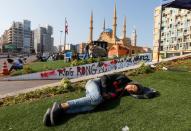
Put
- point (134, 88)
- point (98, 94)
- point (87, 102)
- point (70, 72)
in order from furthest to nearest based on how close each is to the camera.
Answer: point (70, 72) < point (134, 88) < point (98, 94) < point (87, 102)

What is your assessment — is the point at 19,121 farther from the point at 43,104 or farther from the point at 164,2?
the point at 164,2

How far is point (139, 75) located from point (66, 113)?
184 inches

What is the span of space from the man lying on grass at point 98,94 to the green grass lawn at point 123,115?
14cm

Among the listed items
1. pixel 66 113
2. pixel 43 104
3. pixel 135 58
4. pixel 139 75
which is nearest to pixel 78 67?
pixel 135 58

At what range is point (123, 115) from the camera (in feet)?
21.7

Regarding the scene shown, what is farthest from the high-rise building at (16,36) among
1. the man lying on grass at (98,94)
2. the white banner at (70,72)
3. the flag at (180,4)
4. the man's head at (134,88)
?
the man's head at (134,88)

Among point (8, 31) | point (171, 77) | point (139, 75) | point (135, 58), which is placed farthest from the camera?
point (8, 31)

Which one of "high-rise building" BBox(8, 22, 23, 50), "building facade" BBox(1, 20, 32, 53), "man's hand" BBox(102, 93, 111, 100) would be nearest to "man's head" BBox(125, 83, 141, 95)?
"man's hand" BBox(102, 93, 111, 100)

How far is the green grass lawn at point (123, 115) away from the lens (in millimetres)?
6055

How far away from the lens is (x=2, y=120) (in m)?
7.13

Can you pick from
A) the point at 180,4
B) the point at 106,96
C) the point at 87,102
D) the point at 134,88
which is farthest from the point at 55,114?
the point at 180,4

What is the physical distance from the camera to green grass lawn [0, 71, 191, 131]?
6.05 meters

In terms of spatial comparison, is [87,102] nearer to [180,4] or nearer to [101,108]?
[101,108]

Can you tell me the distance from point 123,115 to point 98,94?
0.79 metres
